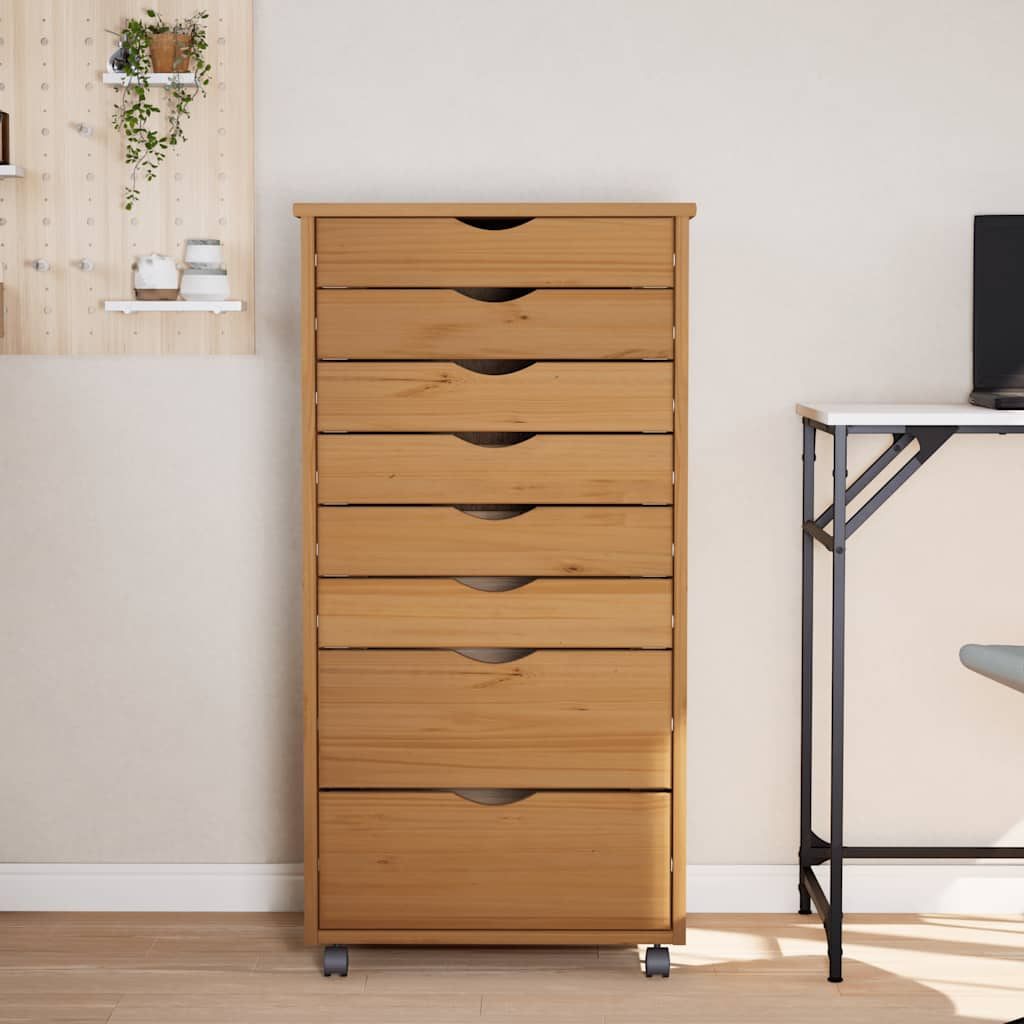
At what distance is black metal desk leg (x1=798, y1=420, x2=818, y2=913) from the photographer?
106 inches

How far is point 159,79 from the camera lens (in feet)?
8.68

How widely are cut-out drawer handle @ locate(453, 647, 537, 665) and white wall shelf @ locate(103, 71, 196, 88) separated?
1.36 metres

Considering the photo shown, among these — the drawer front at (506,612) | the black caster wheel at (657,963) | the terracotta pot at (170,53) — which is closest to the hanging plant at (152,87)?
the terracotta pot at (170,53)

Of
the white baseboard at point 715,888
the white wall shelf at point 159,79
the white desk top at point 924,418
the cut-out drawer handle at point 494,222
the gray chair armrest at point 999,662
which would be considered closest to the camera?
the gray chair armrest at point 999,662

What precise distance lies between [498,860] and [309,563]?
694 millimetres

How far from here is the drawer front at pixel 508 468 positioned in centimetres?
238

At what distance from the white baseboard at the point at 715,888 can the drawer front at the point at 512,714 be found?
567 millimetres

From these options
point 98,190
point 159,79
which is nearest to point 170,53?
point 159,79

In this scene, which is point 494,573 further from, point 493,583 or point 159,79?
point 159,79

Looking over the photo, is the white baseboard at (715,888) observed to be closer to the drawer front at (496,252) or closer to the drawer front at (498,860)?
the drawer front at (498,860)

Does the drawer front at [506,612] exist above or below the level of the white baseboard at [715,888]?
above

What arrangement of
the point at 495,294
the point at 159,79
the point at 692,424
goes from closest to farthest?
the point at 495,294 → the point at 159,79 → the point at 692,424

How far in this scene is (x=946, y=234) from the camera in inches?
108

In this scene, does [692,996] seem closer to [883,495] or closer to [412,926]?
[412,926]
